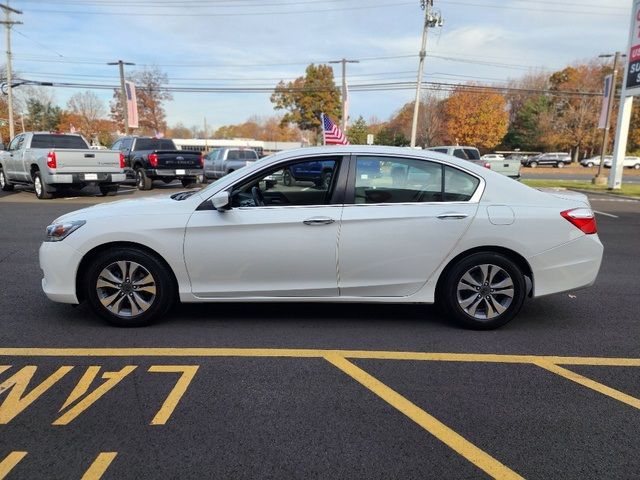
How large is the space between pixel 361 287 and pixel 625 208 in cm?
1417

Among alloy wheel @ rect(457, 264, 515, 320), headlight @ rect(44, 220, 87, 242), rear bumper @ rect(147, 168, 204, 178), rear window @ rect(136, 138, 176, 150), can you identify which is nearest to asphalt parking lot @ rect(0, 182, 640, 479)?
alloy wheel @ rect(457, 264, 515, 320)

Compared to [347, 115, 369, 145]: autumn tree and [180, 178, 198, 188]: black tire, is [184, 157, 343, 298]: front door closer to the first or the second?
[180, 178, 198, 188]: black tire

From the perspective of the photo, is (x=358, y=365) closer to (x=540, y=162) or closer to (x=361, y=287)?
(x=361, y=287)

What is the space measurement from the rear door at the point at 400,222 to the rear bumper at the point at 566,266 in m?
0.79

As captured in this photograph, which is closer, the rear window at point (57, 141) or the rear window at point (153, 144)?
the rear window at point (57, 141)

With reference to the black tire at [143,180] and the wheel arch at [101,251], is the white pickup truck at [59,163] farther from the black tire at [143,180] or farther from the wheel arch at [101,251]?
the wheel arch at [101,251]

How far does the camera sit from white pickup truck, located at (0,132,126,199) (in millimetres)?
14172

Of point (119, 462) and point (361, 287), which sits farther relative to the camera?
point (361, 287)

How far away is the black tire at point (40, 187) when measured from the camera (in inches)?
576

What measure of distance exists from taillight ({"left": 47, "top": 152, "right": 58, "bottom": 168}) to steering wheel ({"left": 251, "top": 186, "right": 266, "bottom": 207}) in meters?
11.7

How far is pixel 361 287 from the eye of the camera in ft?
14.4

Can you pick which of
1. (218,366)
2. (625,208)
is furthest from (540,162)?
(218,366)

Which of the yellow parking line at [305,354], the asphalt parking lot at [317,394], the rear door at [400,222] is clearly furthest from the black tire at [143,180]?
the rear door at [400,222]

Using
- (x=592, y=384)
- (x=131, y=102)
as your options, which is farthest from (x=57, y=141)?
(x=131, y=102)
